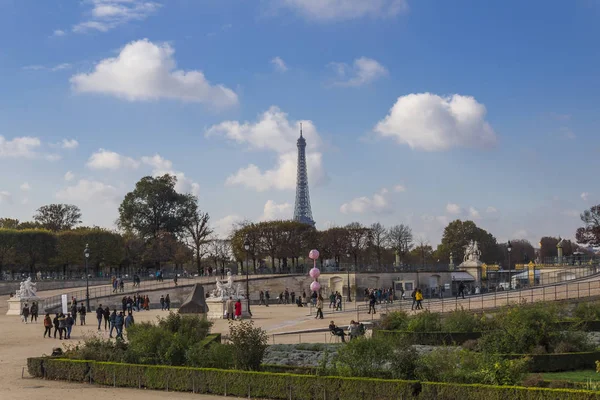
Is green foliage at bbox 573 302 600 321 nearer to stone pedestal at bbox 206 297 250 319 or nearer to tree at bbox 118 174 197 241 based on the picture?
stone pedestal at bbox 206 297 250 319

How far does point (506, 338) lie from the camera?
20359mm

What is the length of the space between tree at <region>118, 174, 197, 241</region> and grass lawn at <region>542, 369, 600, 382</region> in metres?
62.6

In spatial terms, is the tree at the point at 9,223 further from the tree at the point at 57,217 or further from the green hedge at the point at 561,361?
the green hedge at the point at 561,361

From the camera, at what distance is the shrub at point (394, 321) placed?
25500 mm

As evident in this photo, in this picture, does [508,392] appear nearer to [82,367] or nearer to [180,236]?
[82,367]

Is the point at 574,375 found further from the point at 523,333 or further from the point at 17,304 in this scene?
the point at 17,304

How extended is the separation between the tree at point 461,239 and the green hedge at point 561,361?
77182mm

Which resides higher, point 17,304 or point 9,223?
point 9,223

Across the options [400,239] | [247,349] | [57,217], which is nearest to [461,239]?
[400,239]

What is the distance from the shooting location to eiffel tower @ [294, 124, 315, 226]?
12575cm

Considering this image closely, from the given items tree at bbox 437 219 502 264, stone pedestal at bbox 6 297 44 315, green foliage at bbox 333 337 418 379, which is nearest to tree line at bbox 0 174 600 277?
tree at bbox 437 219 502 264

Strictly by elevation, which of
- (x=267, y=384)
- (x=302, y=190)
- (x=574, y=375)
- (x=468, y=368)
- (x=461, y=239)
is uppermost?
(x=302, y=190)

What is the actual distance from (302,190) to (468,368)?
368 feet

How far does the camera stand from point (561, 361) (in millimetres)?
19609
